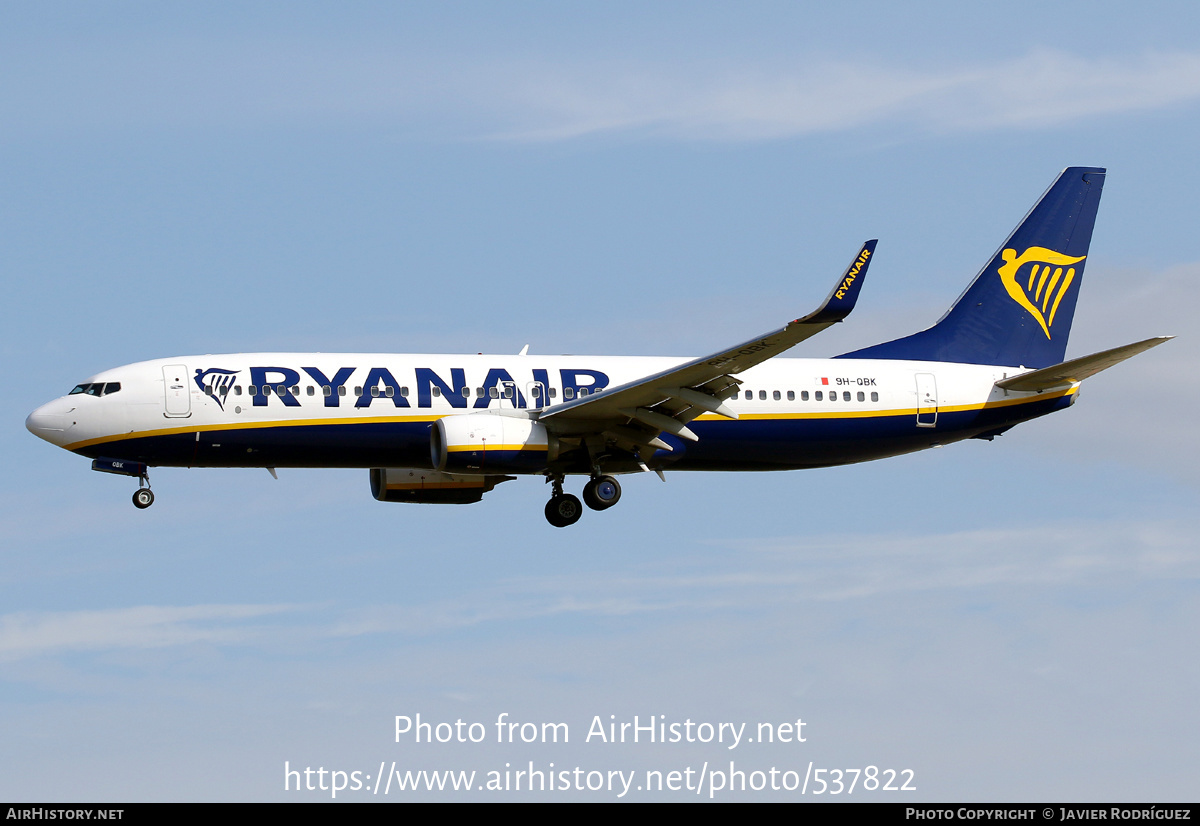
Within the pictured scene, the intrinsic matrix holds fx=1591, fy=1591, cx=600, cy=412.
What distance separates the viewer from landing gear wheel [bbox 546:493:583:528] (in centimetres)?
4216

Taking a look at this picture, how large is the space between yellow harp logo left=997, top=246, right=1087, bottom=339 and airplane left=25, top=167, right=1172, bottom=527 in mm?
1889

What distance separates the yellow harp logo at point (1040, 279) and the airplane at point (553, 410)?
189cm

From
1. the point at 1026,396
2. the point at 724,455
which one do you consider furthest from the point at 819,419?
the point at 1026,396

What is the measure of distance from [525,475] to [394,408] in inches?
151

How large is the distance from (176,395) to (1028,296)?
81.5 feet

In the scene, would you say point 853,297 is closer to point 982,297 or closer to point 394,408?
point 394,408

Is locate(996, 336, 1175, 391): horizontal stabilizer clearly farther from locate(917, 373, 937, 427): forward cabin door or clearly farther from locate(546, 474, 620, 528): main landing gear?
locate(546, 474, 620, 528): main landing gear

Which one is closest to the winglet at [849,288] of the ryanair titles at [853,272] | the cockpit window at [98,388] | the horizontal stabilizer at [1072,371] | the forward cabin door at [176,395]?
the ryanair titles at [853,272]

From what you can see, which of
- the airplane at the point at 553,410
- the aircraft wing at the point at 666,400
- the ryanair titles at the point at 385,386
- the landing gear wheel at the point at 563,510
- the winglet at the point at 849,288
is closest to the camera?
the winglet at the point at 849,288

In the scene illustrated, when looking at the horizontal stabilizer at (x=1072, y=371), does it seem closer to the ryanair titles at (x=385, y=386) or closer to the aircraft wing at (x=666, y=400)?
the aircraft wing at (x=666, y=400)

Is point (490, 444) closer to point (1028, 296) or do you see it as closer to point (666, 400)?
point (666, 400)

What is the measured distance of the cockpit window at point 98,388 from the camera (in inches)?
1554

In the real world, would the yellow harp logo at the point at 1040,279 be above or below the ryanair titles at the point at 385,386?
above

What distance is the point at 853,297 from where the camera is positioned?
32.5 metres
